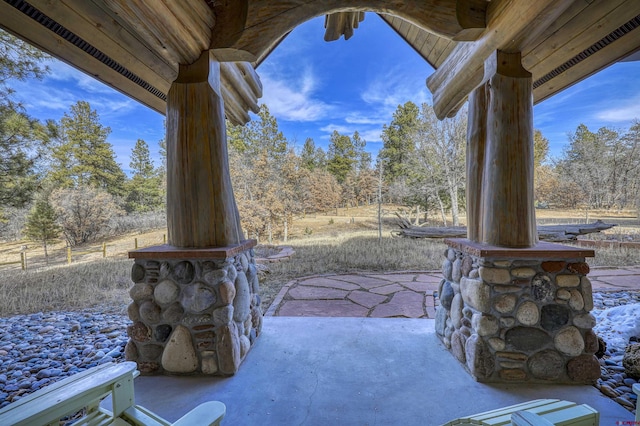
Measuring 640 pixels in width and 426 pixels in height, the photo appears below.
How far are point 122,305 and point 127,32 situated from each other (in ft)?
11.0

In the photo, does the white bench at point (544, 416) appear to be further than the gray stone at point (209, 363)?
No

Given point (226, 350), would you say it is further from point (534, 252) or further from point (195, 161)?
point (534, 252)

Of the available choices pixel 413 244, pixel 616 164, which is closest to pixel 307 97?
pixel 413 244

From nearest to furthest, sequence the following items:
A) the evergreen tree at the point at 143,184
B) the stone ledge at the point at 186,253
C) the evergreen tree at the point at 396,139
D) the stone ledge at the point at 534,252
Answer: the stone ledge at the point at 534,252 < the stone ledge at the point at 186,253 < the evergreen tree at the point at 396,139 < the evergreen tree at the point at 143,184

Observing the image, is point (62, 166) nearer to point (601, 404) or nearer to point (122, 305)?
point (122, 305)

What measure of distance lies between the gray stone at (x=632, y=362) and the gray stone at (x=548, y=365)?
19.5 inches

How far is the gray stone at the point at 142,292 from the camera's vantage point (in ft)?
6.05

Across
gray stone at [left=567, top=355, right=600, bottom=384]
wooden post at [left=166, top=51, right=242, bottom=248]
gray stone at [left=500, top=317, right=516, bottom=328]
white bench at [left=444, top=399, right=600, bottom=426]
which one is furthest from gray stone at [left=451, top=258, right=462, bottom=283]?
wooden post at [left=166, top=51, right=242, bottom=248]

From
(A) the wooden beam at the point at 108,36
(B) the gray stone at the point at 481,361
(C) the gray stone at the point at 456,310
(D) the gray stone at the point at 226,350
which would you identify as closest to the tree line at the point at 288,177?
(A) the wooden beam at the point at 108,36

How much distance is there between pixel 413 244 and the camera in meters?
7.44

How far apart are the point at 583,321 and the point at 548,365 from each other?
36 cm

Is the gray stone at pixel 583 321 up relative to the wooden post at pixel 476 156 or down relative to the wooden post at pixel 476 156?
down

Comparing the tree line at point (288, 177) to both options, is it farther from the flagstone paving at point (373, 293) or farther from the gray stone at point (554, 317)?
the gray stone at point (554, 317)

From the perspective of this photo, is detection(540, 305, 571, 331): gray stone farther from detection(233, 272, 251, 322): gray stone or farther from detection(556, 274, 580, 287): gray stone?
detection(233, 272, 251, 322): gray stone
